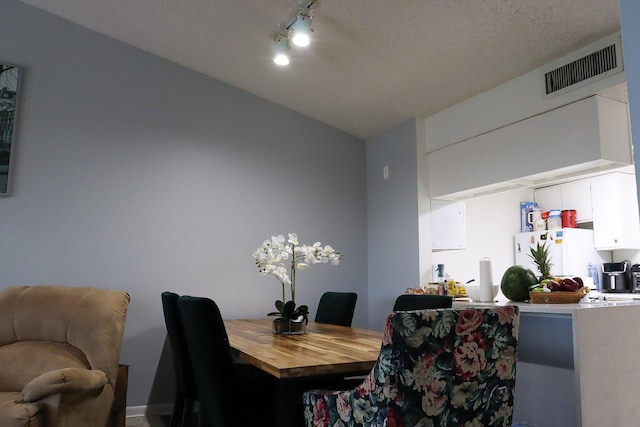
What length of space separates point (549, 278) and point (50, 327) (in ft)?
9.48

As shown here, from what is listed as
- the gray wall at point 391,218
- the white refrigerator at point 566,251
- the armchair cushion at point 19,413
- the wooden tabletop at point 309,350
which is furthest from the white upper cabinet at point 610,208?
the armchair cushion at point 19,413

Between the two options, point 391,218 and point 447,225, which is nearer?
point 447,225

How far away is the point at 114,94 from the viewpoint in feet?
12.0

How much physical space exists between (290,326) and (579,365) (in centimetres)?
143

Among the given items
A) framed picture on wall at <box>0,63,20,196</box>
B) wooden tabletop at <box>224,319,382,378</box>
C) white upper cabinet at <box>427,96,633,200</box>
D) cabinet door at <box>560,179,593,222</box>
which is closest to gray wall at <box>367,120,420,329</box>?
white upper cabinet at <box>427,96,633,200</box>

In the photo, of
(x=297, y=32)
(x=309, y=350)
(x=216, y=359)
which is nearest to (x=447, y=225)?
(x=297, y=32)

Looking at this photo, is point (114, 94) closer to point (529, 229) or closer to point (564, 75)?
point (564, 75)

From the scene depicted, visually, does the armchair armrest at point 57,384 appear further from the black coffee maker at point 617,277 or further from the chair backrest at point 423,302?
the black coffee maker at point 617,277

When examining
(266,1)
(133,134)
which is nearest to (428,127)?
(266,1)

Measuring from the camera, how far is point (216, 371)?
1853 mm

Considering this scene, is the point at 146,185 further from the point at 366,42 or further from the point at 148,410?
the point at 366,42

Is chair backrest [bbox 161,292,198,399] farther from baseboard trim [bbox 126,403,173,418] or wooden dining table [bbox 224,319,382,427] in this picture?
baseboard trim [bbox 126,403,173,418]

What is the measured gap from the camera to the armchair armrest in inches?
86.8

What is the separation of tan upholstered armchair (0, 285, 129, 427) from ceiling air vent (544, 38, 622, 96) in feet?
9.66
